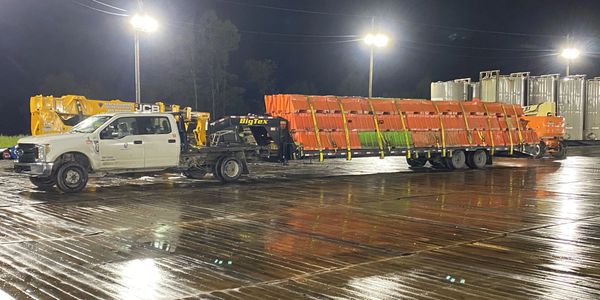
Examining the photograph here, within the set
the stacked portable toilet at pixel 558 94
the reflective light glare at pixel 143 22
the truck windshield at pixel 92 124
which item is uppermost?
the reflective light glare at pixel 143 22

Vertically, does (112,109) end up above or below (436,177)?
above

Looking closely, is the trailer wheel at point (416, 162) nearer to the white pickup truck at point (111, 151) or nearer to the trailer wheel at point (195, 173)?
the trailer wheel at point (195, 173)

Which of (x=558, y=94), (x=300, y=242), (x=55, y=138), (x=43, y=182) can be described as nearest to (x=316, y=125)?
(x=55, y=138)

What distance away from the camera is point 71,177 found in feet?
49.0

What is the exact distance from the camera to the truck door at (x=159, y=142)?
16.0 metres

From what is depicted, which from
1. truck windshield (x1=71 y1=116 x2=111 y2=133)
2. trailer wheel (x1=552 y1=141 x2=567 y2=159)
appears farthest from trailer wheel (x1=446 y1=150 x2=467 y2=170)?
truck windshield (x1=71 y1=116 x2=111 y2=133)

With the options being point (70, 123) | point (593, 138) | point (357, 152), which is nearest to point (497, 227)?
point (357, 152)

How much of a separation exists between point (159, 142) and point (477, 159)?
41.0 feet

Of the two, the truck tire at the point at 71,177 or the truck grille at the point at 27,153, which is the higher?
the truck grille at the point at 27,153

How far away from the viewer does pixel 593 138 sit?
3819 centimetres

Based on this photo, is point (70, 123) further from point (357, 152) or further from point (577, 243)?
point (577, 243)

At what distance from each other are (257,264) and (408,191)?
28.8ft

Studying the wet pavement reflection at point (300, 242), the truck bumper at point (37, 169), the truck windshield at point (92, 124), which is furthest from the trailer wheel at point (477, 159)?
the truck bumper at point (37, 169)

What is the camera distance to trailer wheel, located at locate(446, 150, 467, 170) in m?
22.8
